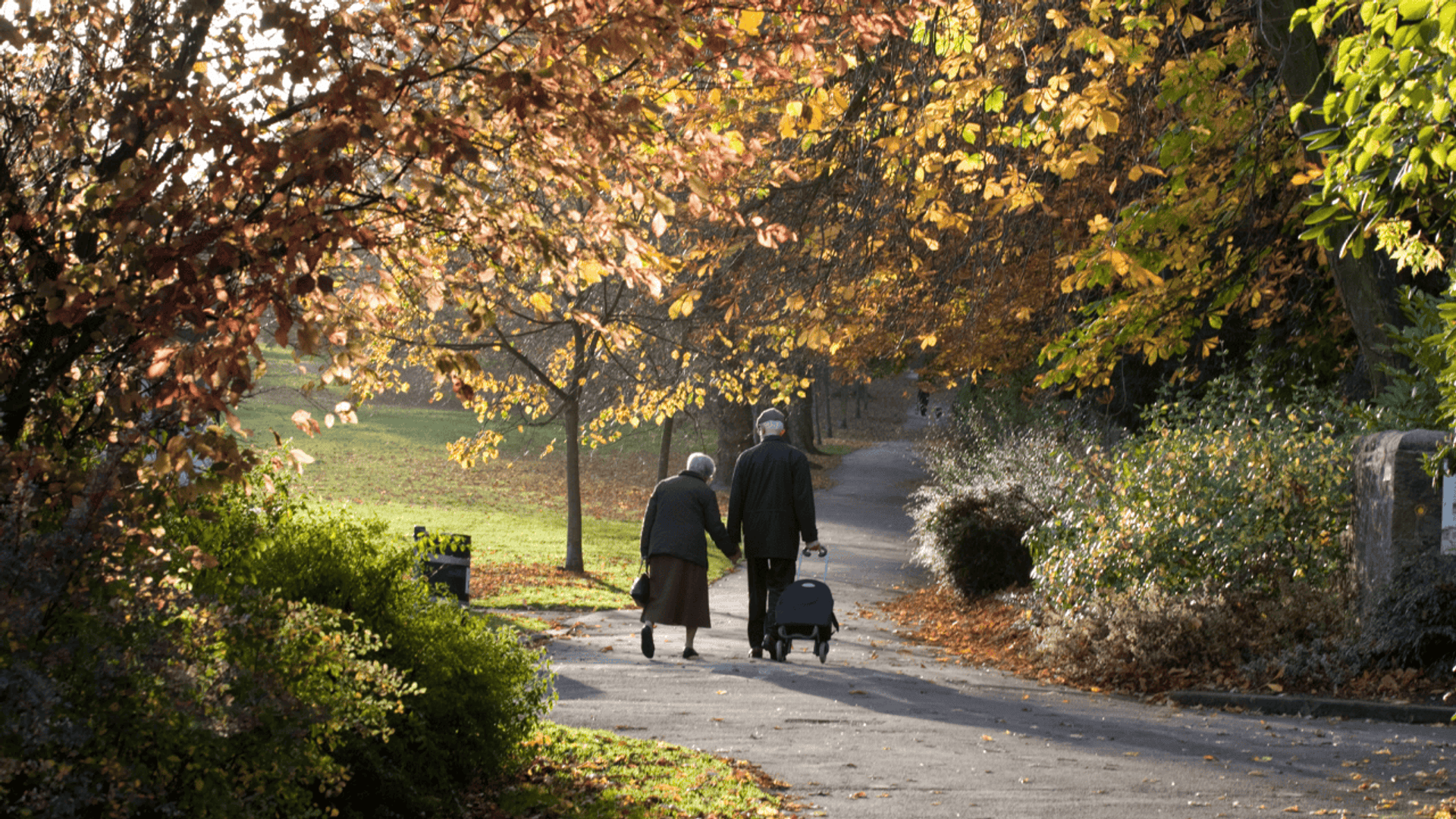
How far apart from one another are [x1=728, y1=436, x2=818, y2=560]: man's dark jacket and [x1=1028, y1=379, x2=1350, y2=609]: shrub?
8.70ft

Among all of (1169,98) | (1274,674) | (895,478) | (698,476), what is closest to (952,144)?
(1169,98)

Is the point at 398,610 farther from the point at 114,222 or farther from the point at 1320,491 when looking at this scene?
the point at 1320,491

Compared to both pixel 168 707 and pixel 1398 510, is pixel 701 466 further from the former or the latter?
pixel 168 707

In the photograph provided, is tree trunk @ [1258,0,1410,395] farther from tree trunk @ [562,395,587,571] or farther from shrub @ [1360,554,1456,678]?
tree trunk @ [562,395,587,571]

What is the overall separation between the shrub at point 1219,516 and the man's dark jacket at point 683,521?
3354mm

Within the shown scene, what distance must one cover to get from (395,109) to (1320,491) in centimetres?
846

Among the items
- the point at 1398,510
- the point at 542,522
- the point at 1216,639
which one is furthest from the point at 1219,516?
the point at 542,522

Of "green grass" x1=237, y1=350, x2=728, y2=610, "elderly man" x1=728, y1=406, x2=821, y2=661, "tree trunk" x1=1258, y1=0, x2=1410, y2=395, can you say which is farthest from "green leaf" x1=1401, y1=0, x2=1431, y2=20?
"tree trunk" x1=1258, y1=0, x2=1410, y2=395

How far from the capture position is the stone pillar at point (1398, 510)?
844 cm

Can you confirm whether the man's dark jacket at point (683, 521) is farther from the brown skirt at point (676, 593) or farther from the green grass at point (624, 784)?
the green grass at point (624, 784)

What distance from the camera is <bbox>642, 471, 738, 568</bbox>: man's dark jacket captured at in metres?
9.91

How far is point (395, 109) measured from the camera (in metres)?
3.69

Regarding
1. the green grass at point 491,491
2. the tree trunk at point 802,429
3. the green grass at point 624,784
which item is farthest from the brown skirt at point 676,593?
the tree trunk at point 802,429

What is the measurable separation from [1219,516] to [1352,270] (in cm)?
299
